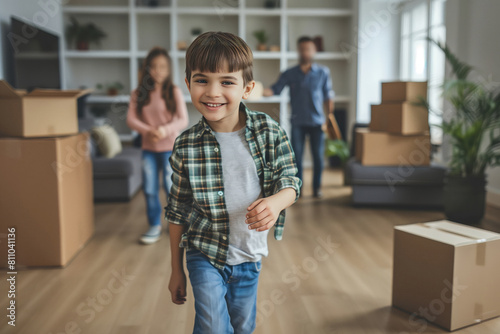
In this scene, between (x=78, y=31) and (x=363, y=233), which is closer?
(x=363, y=233)

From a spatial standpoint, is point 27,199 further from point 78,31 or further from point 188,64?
point 78,31

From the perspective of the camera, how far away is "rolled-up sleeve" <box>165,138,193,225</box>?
3.84 ft

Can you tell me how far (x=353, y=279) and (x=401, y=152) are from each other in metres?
1.88

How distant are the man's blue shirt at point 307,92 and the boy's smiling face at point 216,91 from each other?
347cm

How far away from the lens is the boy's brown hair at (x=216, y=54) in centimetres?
105

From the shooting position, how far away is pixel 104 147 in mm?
4492

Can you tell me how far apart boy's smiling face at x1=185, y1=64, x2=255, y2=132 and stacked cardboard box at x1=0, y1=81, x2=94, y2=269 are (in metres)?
1.61

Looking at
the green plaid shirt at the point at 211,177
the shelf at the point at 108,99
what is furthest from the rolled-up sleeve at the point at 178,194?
the shelf at the point at 108,99

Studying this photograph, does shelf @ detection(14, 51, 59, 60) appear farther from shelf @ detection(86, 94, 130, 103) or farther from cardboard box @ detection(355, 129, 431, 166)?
cardboard box @ detection(355, 129, 431, 166)

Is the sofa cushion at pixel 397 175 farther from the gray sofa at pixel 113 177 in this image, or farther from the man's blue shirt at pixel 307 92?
the gray sofa at pixel 113 177

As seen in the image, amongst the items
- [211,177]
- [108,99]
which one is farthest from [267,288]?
[108,99]

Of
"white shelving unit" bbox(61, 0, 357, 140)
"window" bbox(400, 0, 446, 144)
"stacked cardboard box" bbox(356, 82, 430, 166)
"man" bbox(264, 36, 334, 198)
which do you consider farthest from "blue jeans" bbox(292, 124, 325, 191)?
"white shelving unit" bbox(61, 0, 357, 140)

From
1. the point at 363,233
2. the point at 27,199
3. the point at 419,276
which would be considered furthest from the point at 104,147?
the point at 419,276

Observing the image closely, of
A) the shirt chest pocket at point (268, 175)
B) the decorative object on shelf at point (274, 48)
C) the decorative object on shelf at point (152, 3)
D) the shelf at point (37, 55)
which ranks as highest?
the decorative object on shelf at point (152, 3)
